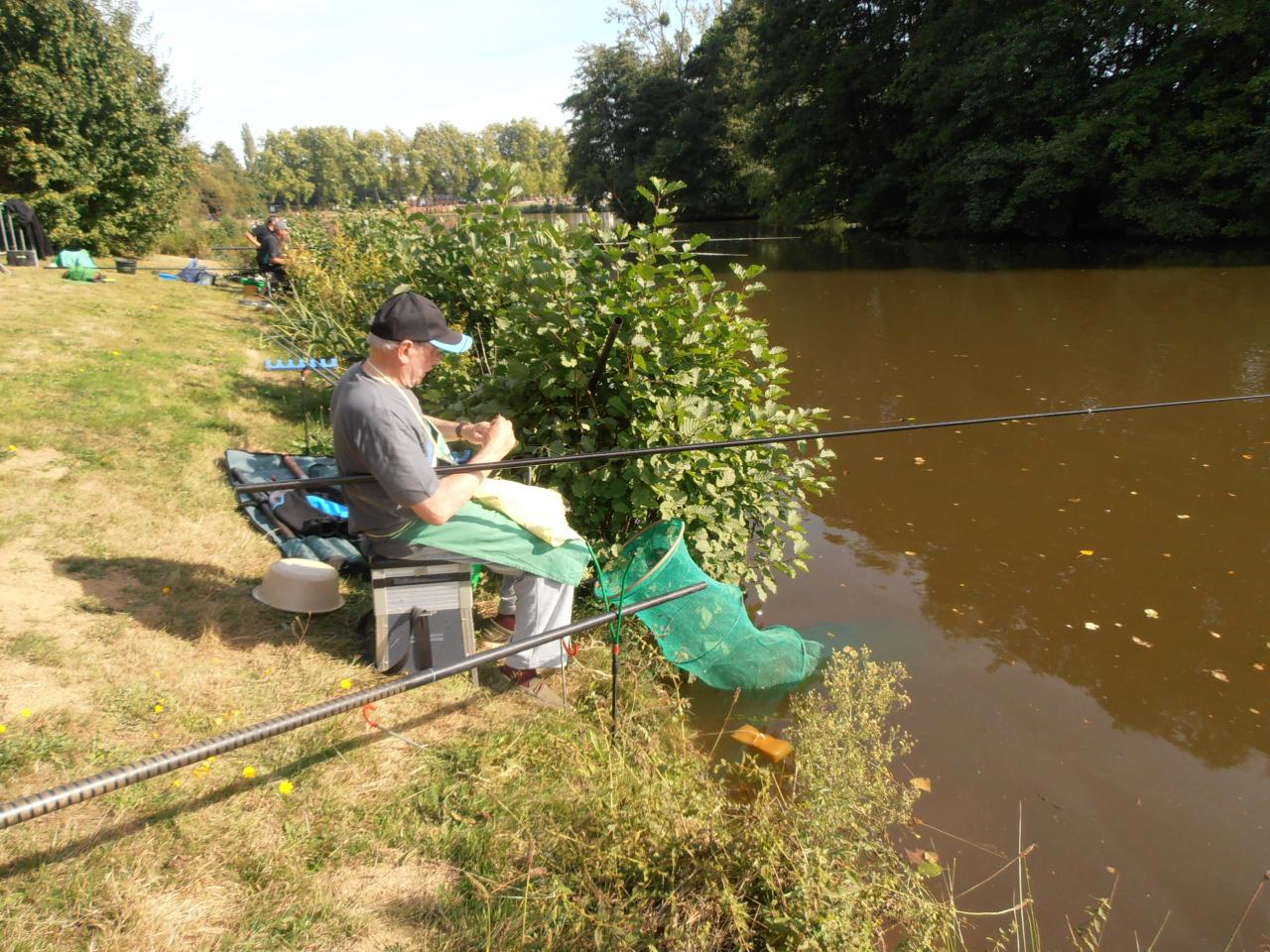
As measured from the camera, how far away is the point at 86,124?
50.5ft

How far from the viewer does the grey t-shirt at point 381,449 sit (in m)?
2.65

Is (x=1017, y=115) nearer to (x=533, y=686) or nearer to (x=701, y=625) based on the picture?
(x=701, y=625)

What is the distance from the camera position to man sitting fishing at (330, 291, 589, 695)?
105 inches

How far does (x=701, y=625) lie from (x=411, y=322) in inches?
62.0

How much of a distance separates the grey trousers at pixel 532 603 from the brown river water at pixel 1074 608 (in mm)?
1586

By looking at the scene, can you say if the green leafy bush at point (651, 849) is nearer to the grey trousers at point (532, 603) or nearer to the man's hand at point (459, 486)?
the grey trousers at point (532, 603)

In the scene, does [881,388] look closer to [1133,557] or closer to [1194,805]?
[1133,557]

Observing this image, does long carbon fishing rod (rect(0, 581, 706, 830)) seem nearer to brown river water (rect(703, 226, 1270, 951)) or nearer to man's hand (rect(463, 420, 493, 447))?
man's hand (rect(463, 420, 493, 447))

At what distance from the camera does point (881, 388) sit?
8789 mm

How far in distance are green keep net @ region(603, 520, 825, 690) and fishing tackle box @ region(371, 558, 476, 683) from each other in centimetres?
62

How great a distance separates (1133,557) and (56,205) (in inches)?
700

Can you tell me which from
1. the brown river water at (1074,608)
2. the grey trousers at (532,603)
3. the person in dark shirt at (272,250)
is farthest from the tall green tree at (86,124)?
the grey trousers at (532,603)

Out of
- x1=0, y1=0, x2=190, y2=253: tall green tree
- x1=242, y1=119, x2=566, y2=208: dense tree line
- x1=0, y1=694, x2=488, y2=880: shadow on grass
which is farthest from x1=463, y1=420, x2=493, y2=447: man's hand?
x1=242, y1=119, x2=566, y2=208: dense tree line

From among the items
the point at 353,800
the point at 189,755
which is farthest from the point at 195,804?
the point at 189,755
